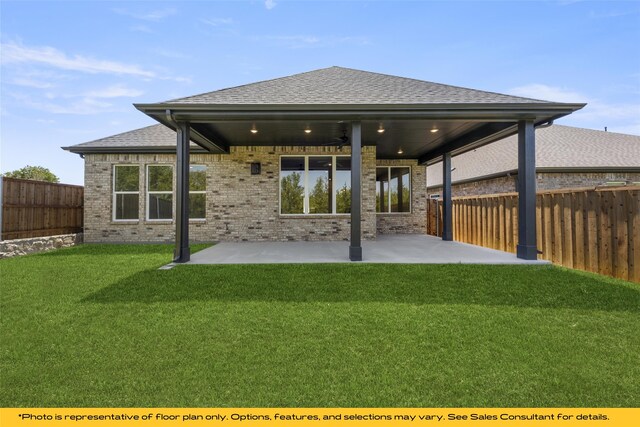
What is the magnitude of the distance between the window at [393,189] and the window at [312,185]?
9.27 ft

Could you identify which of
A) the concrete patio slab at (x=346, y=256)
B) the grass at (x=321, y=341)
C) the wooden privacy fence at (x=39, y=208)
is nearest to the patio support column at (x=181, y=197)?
the concrete patio slab at (x=346, y=256)

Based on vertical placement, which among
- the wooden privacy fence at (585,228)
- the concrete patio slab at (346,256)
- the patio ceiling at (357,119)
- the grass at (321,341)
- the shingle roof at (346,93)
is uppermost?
the shingle roof at (346,93)

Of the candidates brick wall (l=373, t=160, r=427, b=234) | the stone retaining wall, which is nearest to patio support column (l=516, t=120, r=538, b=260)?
brick wall (l=373, t=160, r=427, b=234)

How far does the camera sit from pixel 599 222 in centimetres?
524

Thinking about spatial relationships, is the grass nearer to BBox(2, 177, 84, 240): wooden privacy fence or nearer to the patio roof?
the patio roof

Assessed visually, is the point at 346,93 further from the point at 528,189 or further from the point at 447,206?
the point at 447,206

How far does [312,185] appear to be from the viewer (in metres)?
9.69

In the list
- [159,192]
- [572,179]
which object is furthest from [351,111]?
[572,179]

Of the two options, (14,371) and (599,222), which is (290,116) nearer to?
(14,371)

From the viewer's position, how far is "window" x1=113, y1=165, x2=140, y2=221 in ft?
32.2

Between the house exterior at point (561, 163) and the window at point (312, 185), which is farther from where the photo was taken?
the house exterior at point (561, 163)

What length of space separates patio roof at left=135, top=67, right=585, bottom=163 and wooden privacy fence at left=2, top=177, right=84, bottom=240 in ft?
17.0

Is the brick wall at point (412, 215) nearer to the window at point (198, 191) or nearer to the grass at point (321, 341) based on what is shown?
the window at point (198, 191)

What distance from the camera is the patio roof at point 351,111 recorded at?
579 centimetres
